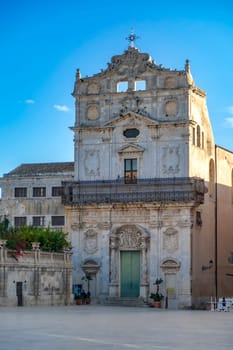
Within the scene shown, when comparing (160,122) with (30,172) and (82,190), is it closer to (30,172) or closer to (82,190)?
(82,190)

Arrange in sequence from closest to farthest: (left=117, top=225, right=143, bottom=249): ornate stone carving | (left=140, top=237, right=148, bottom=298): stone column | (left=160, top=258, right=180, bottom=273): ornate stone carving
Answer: (left=160, top=258, right=180, bottom=273): ornate stone carving < (left=140, top=237, right=148, bottom=298): stone column < (left=117, top=225, right=143, bottom=249): ornate stone carving

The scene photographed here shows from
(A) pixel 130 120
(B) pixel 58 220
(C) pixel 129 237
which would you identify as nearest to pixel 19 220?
(B) pixel 58 220

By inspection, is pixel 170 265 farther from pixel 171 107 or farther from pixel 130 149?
pixel 171 107

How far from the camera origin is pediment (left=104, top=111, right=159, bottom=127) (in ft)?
197

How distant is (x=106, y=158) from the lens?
61.2 meters

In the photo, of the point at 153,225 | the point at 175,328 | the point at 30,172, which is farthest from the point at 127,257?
the point at 175,328

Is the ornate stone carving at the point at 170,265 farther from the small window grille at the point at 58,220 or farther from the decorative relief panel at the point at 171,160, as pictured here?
the small window grille at the point at 58,220

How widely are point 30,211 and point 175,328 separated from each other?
44.5m

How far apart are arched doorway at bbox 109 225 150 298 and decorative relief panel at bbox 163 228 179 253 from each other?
4.30 feet

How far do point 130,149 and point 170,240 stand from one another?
7227 millimetres

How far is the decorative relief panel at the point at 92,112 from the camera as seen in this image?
62125 mm

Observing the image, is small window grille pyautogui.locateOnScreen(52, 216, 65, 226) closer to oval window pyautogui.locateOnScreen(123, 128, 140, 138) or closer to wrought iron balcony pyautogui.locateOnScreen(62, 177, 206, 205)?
wrought iron balcony pyautogui.locateOnScreen(62, 177, 206, 205)

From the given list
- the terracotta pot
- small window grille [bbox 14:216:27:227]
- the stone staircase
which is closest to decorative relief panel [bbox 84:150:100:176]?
the stone staircase

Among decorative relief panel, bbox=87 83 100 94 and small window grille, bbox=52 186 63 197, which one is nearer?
decorative relief panel, bbox=87 83 100 94
